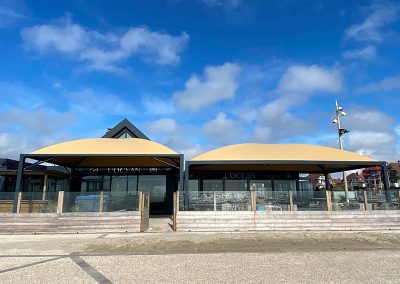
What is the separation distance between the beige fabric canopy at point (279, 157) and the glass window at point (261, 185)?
3.07 m

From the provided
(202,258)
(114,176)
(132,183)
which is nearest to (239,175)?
(132,183)

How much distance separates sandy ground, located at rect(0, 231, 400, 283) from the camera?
651 cm

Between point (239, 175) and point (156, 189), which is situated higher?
point (239, 175)

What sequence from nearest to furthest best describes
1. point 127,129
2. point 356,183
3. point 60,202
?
point 60,202
point 127,129
point 356,183

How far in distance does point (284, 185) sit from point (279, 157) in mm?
6090

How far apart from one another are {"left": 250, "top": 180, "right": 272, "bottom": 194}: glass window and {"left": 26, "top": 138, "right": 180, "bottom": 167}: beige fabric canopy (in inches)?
223

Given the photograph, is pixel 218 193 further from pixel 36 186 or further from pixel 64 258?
pixel 36 186

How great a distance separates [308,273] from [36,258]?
266 inches

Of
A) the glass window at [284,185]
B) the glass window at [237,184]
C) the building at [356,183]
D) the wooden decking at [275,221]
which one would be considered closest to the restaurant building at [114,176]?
the glass window at [237,184]

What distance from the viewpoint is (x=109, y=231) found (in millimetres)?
13164

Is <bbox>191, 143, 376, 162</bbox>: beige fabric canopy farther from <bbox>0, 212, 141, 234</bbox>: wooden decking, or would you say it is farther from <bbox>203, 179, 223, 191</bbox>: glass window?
<bbox>0, 212, 141, 234</bbox>: wooden decking

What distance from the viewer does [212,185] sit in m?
21.4

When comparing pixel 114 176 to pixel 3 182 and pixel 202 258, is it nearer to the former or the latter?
pixel 3 182

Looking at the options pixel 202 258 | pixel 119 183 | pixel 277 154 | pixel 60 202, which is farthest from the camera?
pixel 119 183
